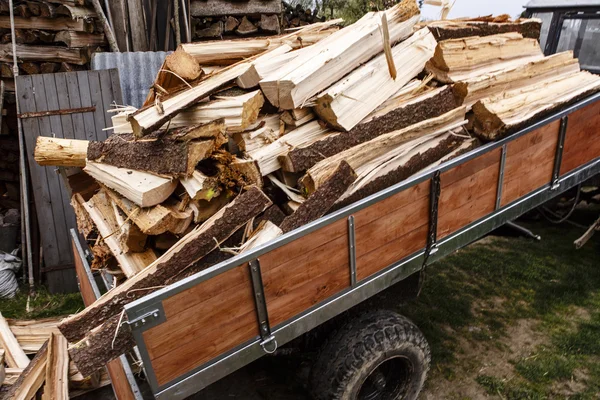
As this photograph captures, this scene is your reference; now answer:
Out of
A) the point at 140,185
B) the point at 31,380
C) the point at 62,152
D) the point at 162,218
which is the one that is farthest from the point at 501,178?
the point at 31,380

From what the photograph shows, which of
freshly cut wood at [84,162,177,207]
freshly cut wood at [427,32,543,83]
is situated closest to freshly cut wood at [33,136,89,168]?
freshly cut wood at [84,162,177,207]

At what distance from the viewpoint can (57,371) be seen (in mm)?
3709

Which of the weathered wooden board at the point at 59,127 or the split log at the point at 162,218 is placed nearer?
the split log at the point at 162,218

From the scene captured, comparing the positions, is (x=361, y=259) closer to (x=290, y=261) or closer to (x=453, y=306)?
(x=290, y=261)

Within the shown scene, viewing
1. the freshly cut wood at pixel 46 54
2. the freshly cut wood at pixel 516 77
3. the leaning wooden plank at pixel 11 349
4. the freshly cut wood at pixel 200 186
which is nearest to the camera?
the freshly cut wood at pixel 200 186

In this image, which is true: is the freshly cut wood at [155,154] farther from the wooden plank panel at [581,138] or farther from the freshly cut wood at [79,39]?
the freshly cut wood at [79,39]

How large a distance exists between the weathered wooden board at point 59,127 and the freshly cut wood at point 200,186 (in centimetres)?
349

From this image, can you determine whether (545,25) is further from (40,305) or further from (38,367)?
(40,305)

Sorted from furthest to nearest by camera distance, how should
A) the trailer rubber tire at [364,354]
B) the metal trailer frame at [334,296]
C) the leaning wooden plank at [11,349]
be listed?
the leaning wooden plank at [11,349] < the trailer rubber tire at [364,354] < the metal trailer frame at [334,296]

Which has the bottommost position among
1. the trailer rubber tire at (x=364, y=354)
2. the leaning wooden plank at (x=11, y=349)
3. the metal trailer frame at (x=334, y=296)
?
the leaning wooden plank at (x=11, y=349)

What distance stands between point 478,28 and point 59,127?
480 cm

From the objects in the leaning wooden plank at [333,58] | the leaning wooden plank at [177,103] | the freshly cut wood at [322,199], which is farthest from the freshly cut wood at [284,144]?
the leaning wooden plank at [177,103]

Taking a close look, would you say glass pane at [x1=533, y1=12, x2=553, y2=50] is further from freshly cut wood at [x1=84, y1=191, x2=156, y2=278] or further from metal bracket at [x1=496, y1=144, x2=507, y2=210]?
freshly cut wood at [x1=84, y1=191, x2=156, y2=278]

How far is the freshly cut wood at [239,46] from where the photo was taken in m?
3.32
